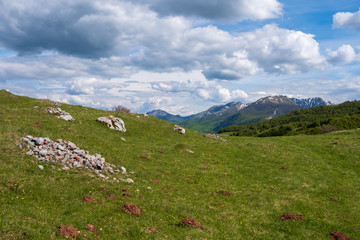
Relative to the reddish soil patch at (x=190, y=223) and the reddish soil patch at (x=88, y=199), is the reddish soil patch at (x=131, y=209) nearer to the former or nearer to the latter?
the reddish soil patch at (x=88, y=199)

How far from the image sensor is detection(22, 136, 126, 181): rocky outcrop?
19.5 metres

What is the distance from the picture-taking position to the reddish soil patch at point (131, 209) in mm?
14906

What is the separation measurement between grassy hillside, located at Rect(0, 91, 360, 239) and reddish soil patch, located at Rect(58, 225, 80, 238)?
12.5 inches

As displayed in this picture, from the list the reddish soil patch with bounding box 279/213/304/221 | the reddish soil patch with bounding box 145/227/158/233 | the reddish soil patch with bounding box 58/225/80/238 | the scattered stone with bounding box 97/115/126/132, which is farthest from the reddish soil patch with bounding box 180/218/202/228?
the scattered stone with bounding box 97/115/126/132

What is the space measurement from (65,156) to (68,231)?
10.9 meters

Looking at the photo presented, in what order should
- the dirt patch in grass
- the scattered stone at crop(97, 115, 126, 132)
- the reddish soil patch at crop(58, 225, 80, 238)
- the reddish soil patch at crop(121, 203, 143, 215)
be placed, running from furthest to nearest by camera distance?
the scattered stone at crop(97, 115, 126, 132), the dirt patch in grass, the reddish soil patch at crop(121, 203, 143, 215), the reddish soil patch at crop(58, 225, 80, 238)

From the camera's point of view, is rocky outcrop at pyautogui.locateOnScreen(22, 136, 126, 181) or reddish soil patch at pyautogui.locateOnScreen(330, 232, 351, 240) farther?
rocky outcrop at pyautogui.locateOnScreen(22, 136, 126, 181)

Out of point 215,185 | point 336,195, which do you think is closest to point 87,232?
point 215,185

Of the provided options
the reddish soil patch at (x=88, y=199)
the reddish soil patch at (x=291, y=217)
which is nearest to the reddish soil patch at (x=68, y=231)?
the reddish soil patch at (x=88, y=199)

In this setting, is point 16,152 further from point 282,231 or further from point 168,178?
point 282,231

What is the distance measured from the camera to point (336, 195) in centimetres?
2453

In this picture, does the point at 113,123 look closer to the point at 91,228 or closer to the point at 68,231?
the point at 91,228

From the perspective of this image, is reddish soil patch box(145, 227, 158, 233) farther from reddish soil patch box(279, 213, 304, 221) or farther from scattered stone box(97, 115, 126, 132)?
scattered stone box(97, 115, 126, 132)

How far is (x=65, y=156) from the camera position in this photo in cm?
2034
